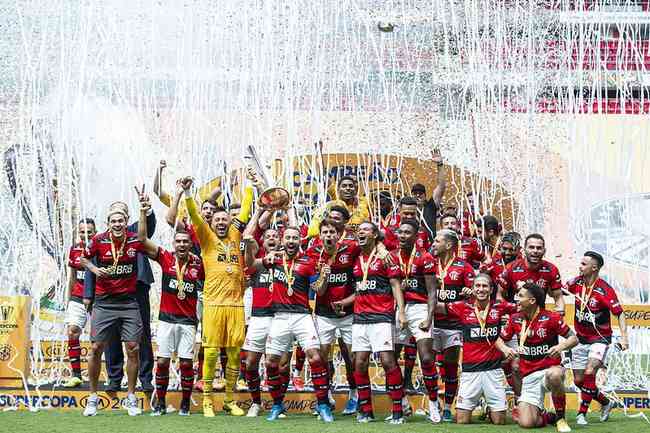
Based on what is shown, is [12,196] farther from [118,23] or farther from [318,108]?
[318,108]

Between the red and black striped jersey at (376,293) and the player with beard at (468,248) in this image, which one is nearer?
the red and black striped jersey at (376,293)

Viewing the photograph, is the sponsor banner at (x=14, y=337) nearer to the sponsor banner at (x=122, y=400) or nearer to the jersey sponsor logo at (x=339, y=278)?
the sponsor banner at (x=122, y=400)

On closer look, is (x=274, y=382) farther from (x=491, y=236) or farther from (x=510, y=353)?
(x=491, y=236)

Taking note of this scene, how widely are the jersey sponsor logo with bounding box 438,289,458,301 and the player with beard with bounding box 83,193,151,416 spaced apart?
2297 mm

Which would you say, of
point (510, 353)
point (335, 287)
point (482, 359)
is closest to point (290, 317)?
point (335, 287)

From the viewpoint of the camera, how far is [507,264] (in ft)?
25.1

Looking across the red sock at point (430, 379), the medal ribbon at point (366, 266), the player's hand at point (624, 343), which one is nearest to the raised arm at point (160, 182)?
the medal ribbon at point (366, 266)

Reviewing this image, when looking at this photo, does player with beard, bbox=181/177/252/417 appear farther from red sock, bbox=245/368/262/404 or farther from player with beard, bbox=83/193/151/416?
player with beard, bbox=83/193/151/416

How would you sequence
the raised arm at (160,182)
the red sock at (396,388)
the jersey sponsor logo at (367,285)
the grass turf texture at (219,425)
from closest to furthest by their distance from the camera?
the grass turf texture at (219,425)
the red sock at (396,388)
the jersey sponsor logo at (367,285)
the raised arm at (160,182)

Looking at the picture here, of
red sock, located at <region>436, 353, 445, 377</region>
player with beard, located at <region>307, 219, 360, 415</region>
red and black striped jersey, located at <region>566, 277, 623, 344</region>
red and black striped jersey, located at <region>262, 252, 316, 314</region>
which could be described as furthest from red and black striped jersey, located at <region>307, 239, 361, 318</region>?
red and black striped jersey, located at <region>566, 277, 623, 344</region>

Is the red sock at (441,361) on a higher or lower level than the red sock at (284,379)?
higher

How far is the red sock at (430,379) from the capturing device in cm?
671

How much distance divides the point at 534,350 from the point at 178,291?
8.76ft

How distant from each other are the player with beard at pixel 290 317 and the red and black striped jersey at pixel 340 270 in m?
0.13
